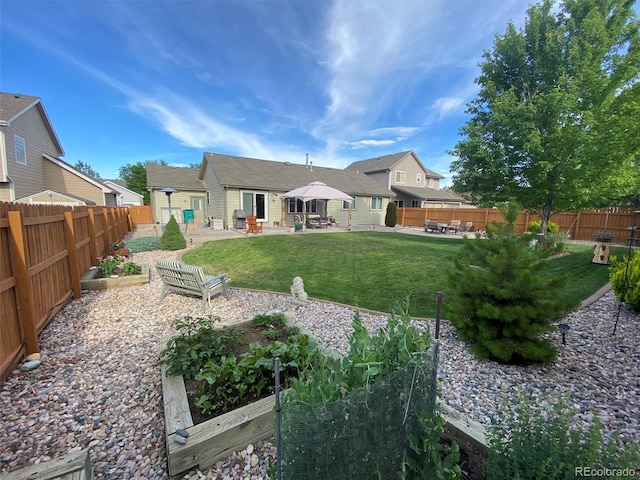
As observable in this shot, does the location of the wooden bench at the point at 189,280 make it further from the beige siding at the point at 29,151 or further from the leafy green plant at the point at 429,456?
the beige siding at the point at 29,151

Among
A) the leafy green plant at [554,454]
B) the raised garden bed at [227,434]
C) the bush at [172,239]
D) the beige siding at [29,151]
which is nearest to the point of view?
the leafy green plant at [554,454]

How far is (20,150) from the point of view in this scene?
14625 millimetres

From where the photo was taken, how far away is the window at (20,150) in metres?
14.3

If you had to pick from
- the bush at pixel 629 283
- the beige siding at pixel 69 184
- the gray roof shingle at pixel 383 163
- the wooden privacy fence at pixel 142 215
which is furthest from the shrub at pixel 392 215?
the beige siding at pixel 69 184

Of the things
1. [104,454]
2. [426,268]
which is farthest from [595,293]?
[104,454]

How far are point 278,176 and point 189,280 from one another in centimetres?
1773

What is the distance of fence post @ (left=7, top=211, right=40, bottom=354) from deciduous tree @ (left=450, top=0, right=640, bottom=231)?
1322cm

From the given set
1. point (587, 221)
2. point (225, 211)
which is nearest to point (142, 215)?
point (225, 211)

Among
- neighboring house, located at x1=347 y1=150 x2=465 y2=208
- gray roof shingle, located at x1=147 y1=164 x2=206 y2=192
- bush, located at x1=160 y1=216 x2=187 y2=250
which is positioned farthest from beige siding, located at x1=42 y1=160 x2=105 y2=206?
neighboring house, located at x1=347 y1=150 x2=465 y2=208

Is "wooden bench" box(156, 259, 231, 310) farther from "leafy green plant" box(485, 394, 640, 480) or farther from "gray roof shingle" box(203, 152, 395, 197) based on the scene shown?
"gray roof shingle" box(203, 152, 395, 197)

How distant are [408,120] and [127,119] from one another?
27.1 metres

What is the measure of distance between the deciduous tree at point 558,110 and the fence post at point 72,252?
1311 centimetres

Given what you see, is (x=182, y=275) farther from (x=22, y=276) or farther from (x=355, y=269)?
(x=355, y=269)

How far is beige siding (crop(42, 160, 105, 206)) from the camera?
696 inches
